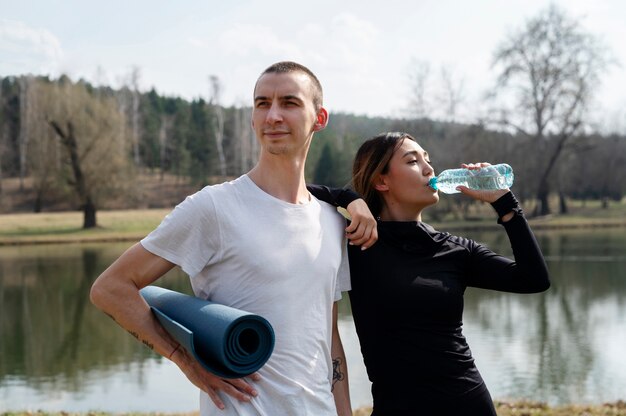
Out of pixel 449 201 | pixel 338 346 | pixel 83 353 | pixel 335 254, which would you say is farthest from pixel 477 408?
pixel 449 201

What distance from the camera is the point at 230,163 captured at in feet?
193

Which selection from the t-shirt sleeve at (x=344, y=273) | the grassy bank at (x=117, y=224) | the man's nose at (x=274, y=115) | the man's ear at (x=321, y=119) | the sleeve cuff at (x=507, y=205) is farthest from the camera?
the grassy bank at (x=117, y=224)

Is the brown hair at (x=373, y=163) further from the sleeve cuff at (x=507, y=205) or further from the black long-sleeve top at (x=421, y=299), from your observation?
the sleeve cuff at (x=507, y=205)

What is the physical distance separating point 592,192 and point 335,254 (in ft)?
178

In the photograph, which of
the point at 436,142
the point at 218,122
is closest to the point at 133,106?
the point at 218,122

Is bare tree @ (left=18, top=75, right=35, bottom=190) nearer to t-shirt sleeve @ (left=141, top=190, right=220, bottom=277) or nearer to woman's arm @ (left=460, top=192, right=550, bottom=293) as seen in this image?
woman's arm @ (left=460, top=192, right=550, bottom=293)

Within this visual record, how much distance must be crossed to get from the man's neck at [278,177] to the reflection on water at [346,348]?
4980mm

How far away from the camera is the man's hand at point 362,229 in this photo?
2.75m

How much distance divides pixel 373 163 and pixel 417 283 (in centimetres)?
58

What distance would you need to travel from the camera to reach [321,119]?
278 cm

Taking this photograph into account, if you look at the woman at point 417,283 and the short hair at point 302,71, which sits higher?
the short hair at point 302,71

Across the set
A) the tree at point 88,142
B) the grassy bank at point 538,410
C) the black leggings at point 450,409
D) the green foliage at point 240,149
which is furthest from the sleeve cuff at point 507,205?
the tree at point 88,142

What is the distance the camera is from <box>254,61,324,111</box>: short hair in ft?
8.41

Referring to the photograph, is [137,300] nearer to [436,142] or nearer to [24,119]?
[436,142]
